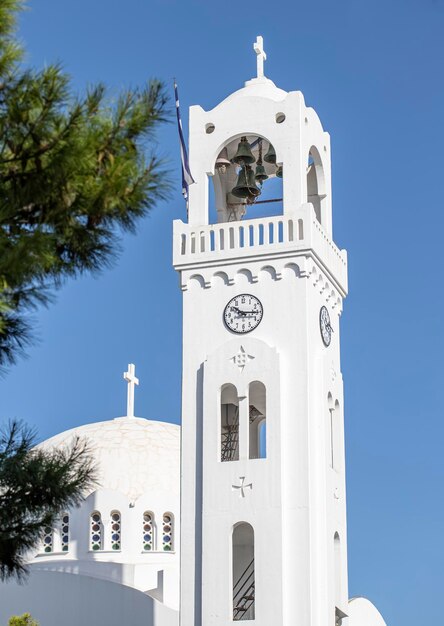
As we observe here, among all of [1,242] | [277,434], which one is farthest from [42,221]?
[277,434]

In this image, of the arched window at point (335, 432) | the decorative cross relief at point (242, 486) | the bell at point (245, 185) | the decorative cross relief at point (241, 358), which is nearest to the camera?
the decorative cross relief at point (242, 486)

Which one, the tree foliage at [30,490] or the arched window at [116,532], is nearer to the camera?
the tree foliage at [30,490]

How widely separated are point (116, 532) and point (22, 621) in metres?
5.01

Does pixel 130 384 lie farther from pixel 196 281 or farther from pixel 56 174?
pixel 56 174

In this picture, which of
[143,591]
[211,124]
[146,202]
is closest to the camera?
[146,202]

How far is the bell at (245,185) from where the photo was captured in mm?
32203

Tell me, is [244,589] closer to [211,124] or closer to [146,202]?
[211,124]

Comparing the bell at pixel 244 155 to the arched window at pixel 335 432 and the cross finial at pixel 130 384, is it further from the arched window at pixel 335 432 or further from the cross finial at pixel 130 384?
the cross finial at pixel 130 384

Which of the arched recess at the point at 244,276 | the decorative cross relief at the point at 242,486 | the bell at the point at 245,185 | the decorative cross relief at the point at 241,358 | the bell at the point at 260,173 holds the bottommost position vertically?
the decorative cross relief at the point at 242,486

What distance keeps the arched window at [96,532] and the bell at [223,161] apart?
1070 centimetres

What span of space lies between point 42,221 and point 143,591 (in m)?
23.5

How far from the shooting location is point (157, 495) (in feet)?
127

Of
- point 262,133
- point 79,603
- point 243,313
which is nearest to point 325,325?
point 243,313

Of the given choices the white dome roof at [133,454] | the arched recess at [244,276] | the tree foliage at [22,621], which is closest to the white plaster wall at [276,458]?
the arched recess at [244,276]
